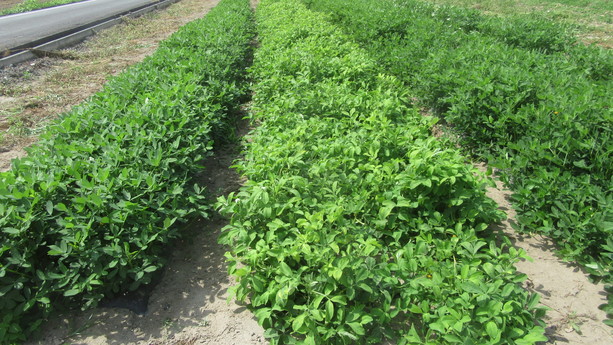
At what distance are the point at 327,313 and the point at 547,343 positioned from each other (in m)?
1.23

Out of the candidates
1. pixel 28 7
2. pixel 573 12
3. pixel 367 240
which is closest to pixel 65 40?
pixel 367 240

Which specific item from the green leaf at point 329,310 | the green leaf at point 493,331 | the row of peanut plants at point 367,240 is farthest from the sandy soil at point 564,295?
the green leaf at point 329,310

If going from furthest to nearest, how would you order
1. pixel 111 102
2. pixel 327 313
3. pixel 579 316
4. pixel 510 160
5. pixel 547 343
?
1. pixel 111 102
2. pixel 510 160
3. pixel 579 316
4. pixel 547 343
5. pixel 327 313

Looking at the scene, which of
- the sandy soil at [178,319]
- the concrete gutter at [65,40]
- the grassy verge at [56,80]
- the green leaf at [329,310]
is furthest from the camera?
the concrete gutter at [65,40]

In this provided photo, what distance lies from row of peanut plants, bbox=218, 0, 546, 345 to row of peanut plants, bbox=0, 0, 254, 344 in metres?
0.51

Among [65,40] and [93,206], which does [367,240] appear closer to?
[93,206]

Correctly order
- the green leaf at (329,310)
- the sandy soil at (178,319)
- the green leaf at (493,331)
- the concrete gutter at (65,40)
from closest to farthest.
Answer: the green leaf at (493,331)
the green leaf at (329,310)
the sandy soil at (178,319)
the concrete gutter at (65,40)

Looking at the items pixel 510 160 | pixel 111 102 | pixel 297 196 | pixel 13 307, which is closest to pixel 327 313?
pixel 297 196

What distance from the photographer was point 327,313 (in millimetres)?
1932

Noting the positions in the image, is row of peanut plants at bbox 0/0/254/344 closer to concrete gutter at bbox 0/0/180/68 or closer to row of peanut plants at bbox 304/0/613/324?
row of peanut plants at bbox 304/0/613/324

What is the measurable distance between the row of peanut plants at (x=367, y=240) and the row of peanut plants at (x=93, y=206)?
0.51 meters

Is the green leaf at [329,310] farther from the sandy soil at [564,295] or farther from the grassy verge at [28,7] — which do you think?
the grassy verge at [28,7]

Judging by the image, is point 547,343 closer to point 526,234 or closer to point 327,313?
point 526,234

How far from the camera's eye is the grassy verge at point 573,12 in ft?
34.9
